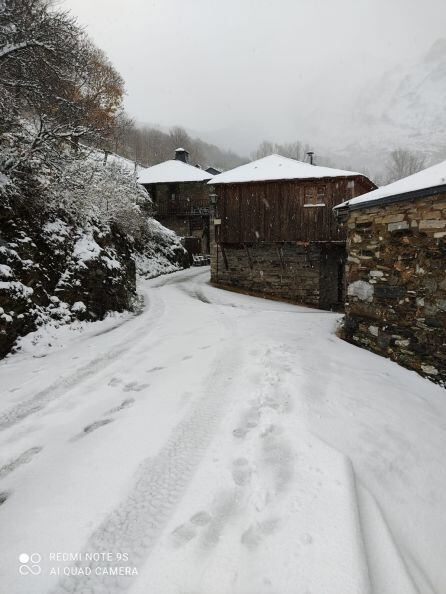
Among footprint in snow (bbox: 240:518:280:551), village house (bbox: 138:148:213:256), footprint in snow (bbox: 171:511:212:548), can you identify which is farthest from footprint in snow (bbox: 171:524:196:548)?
village house (bbox: 138:148:213:256)

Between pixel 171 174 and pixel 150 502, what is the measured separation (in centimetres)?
3534

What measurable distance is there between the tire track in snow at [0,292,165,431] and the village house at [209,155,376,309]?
1121 cm

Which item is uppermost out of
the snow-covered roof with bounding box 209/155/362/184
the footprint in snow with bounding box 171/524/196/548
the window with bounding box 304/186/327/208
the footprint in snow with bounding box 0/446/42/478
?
the snow-covered roof with bounding box 209/155/362/184

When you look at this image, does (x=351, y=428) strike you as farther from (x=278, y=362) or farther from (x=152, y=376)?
(x=152, y=376)

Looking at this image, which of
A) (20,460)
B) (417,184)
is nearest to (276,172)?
(417,184)

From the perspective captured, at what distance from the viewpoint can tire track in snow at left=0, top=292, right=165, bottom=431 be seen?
3.84m

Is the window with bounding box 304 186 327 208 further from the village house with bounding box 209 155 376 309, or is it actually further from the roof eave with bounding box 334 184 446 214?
the roof eave with bounding box 334 184 446 214

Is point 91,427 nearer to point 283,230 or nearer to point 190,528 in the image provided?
point 190,528

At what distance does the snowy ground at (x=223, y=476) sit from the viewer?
1.95 metres

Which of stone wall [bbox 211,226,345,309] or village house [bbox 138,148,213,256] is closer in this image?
stone wall [bbox 211,226,345,309]

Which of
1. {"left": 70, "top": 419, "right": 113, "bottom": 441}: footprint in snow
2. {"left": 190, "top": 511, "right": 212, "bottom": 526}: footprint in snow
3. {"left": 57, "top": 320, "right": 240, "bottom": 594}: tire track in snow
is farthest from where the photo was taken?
{"left": 70, "top": 419, "right": 113, "bottom": 441}: footprint in snow

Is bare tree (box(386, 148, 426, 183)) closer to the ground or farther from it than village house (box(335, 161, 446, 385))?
farther from it

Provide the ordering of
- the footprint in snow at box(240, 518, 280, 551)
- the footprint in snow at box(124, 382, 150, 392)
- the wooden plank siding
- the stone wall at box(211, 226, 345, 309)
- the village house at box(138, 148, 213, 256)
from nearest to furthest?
1. the footprint in snow at box(240, 518, 280, 551)
2. the footprint in snow at box(124, 382, 150, 392)
3. the wooden plank siding
4. the stone wall at box(211, 226, 345, 309)
5. the village house at box(138, 148, 213, 256)

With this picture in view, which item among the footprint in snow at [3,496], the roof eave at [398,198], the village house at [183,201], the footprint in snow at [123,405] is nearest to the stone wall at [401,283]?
the roof eave at [398,198]
